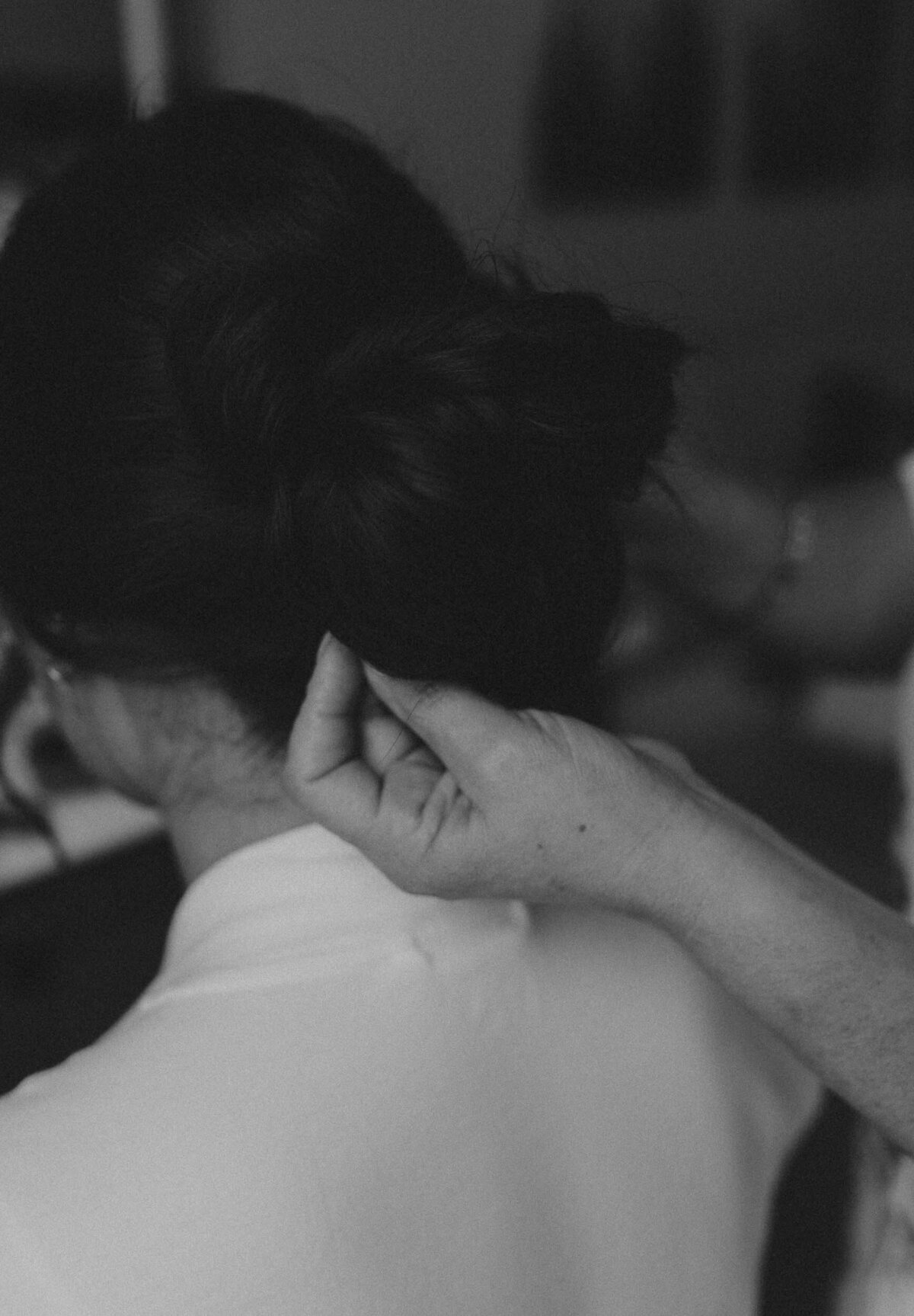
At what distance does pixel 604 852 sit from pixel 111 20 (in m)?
1.64

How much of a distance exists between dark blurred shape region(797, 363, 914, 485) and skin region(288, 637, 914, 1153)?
8.98ft

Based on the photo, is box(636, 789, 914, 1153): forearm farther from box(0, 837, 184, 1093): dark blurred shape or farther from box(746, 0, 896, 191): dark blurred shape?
box(746, 0, 896, 191): dark blurred shape

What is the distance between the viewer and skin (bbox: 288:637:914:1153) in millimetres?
539

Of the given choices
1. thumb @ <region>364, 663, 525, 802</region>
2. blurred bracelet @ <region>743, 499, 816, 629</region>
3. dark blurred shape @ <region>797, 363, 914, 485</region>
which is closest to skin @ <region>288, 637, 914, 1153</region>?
thumb @ <region>364, 663, 525, 802</region>

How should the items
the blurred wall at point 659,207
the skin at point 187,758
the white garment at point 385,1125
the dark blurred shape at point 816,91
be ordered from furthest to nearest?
1. the dark blurred shape at point 816,91
2. the blurred wall at point 659,207
3. the skin at point 187,758
4. the white garment at point 385,1125

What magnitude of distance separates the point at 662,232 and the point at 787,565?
6.63 ft

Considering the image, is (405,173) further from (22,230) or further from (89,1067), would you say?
(89,1067)

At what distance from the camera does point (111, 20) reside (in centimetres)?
176

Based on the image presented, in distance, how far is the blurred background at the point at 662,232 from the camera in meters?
1.04

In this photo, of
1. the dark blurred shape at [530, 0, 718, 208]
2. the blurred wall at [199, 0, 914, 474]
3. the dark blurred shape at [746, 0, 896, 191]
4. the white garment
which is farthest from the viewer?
the dark blurred shape at [746, 0, 896, 191]

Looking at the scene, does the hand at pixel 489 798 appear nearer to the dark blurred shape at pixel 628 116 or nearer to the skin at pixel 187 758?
the skin at pixel 187 758

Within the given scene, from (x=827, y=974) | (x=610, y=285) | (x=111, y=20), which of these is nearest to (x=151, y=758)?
(x=827, y=974)

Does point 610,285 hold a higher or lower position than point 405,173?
lower

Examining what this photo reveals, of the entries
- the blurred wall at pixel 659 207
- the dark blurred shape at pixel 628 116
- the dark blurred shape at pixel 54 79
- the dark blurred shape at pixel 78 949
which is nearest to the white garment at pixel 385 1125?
the dark blurred shape at pixel 78 949
